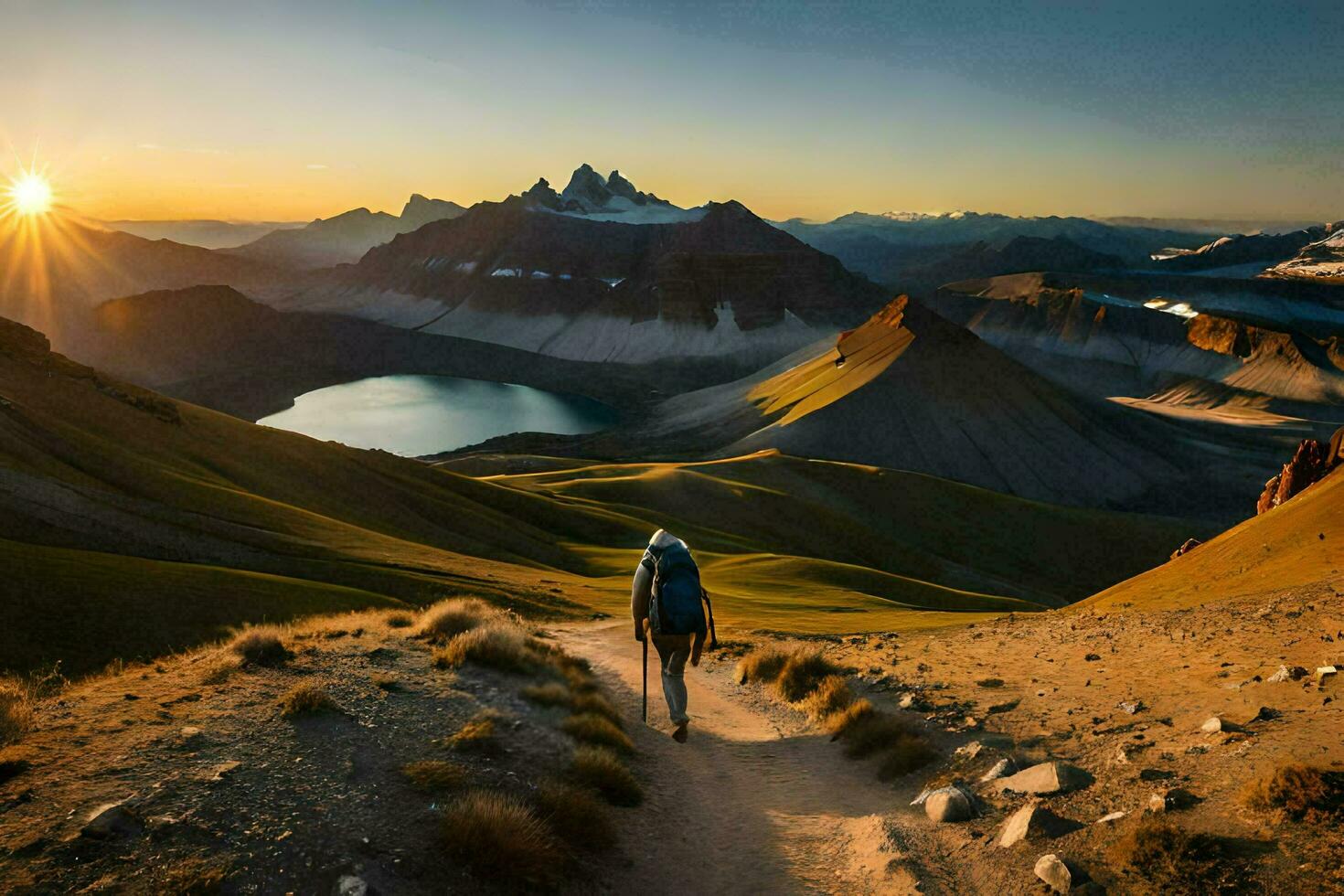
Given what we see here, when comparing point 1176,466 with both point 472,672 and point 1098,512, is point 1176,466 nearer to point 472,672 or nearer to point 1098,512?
point 1098,512

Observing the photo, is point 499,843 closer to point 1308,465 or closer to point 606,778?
point 606,778

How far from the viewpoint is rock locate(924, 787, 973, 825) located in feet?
27.0

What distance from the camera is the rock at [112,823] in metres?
5.91

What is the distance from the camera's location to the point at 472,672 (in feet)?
37.7

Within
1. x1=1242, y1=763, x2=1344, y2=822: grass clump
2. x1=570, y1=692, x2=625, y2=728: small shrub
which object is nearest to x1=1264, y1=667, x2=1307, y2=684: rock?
x1=1242, y1=763, x2=1344, y2=822: grass clump

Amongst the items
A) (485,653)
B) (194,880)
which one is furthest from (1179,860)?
(485,653)

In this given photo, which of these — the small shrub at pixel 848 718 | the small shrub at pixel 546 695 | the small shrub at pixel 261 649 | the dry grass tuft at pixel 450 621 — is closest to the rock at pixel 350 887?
the small shrub at pixel 546 695

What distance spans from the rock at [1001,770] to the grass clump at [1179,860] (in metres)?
2.12

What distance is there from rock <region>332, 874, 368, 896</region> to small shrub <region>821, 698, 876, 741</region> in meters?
7.31

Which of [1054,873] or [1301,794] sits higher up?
[1301,794]

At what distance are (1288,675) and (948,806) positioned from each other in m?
4.56

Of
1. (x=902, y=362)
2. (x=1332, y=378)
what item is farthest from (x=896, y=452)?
(x=1332, y=378)

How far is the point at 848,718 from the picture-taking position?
11.7 metres

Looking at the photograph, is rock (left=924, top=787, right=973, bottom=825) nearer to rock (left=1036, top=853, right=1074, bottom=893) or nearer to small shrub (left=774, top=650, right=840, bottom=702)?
rock (left=1036, top=853, right=1074, bottom=893)
